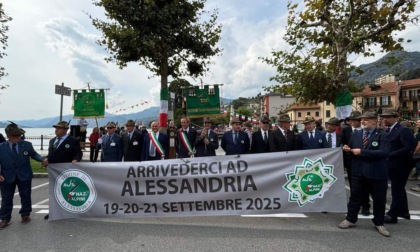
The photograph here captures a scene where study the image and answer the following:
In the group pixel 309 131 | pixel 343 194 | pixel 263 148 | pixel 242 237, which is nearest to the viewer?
pixel 242 237

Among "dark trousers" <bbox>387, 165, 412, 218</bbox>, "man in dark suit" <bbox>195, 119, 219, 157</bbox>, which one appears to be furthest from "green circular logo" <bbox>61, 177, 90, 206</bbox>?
"dark trousers" <bbox>387, 165, 412, 218</bbox>

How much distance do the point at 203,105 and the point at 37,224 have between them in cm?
650

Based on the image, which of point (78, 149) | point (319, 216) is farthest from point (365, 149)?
point (78, 149)

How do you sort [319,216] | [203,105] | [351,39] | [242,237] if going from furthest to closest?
[351,39]
[203,105]
[319,216]
[242,237]

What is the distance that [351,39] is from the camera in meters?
11.2

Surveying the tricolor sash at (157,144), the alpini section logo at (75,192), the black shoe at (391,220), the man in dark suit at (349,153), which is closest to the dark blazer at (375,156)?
the man in dark suit at (349,153)

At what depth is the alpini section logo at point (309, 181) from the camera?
495 centimetres

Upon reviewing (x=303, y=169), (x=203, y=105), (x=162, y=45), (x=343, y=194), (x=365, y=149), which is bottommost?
(x=343, y=194)

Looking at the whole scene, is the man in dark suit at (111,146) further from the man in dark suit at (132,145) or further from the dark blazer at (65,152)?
the dark blazer at (65,152)

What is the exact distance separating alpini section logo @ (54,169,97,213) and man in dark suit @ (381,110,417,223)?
5.10 meters

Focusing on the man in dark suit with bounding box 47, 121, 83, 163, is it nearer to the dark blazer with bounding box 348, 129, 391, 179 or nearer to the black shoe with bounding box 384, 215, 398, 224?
the dark blazer with bounding box 348, 129, 391, 179

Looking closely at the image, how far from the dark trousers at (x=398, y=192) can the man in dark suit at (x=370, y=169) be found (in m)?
0.58

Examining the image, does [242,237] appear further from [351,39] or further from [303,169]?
[351,39]

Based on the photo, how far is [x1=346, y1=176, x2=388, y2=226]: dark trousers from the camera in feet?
14.8
